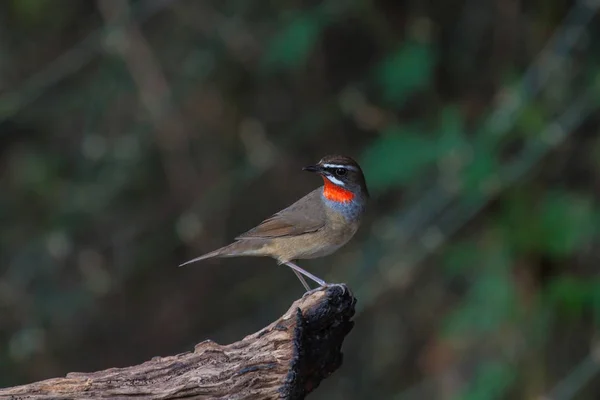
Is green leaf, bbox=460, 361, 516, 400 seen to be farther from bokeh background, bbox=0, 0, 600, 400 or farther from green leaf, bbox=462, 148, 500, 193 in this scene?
green leaf, bbox=462, 148, 500, 193

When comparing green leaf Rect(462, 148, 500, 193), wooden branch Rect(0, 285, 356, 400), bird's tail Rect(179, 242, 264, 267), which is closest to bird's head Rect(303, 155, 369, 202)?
bird's tail Rect(179, 242, 264, 267)

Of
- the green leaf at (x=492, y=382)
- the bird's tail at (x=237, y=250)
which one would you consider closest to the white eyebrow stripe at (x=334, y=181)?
the bird's tail at (x=237, y=250)

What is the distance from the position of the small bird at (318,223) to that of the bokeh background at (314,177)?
8.04ft

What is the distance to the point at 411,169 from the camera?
6.73m

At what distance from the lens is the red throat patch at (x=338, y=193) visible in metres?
4.09

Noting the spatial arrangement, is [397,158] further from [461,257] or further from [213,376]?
[213,376]

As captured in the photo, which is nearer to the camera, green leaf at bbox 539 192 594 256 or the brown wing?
the brown wing

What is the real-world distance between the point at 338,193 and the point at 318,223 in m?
0.16

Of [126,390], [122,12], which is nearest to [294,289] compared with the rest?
[122,12]

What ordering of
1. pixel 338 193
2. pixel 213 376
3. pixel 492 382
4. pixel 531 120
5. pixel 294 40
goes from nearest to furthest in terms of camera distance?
1. pixel 213 376
2. pixel 338 193
3. pixel 531 120
4. pixel 492 382
5. pixel 294 40

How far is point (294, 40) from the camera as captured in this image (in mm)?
6879

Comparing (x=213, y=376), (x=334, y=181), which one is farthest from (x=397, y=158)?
(x=213, y=376)

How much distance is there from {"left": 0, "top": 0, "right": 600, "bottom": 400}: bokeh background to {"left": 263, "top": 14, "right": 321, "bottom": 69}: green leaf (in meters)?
0.03

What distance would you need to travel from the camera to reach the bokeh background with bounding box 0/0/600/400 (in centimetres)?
670
